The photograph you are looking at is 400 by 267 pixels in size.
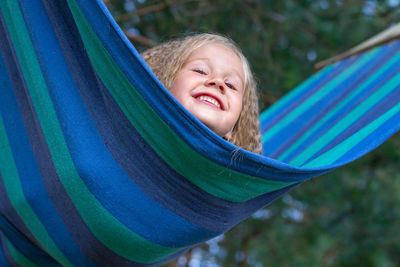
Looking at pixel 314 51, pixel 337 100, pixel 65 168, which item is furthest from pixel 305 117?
pixel 314 51

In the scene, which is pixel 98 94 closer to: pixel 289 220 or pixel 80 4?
pixel 80 4

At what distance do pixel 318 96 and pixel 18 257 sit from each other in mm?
→ 1315

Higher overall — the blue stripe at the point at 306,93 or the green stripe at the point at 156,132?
the blue stripe at the point at 306,93

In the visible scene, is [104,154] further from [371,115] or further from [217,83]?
[371,115]

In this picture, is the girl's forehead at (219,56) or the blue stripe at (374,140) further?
the girl's forehead at (219,56)

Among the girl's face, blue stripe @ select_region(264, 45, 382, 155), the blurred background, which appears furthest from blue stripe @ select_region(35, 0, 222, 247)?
the blurred background

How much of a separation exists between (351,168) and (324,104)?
2.32 meters

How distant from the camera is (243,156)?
1.16m

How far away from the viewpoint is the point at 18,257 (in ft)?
5.03

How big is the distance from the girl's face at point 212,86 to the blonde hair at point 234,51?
36 millimetres

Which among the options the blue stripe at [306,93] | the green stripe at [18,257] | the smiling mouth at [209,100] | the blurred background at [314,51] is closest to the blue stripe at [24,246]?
the green stripe at [18,257]

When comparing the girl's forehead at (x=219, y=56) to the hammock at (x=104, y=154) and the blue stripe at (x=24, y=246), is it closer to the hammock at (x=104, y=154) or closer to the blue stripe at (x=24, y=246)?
the hammock at (x=104, y=154)

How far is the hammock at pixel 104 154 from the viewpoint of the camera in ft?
3.81

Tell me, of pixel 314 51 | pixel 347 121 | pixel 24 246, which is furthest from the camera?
pixel 314 51
